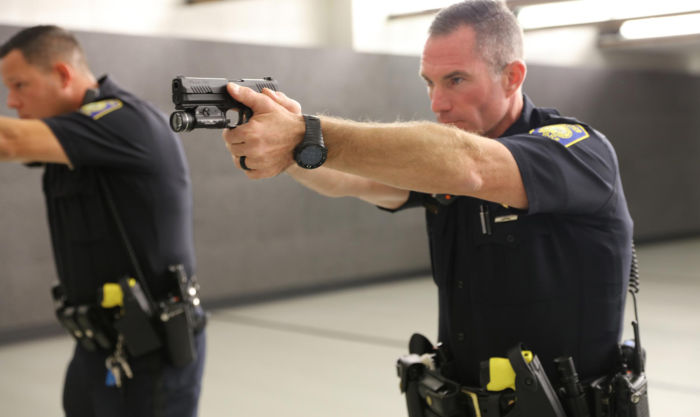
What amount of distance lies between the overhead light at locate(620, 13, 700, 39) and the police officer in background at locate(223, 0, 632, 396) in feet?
23.6

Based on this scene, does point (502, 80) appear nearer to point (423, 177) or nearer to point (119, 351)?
point (423, 177)

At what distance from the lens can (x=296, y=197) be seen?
7680 millimetres

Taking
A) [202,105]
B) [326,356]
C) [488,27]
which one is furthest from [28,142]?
[326,356]

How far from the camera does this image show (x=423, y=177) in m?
1.42

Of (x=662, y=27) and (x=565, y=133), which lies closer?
(x=565, y=133)

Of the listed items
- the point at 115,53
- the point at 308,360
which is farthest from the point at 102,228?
the point at 115,53

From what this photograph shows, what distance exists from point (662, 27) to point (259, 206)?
19.0ft

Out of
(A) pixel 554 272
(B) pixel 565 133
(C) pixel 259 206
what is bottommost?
(C) pixel 259 206

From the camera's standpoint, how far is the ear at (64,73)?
2564mm

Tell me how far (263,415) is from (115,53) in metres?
3.66

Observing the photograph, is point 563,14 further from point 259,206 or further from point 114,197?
point 114,197

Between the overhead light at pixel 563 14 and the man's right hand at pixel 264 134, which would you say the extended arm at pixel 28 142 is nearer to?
the man's right hand at pixel 264 134

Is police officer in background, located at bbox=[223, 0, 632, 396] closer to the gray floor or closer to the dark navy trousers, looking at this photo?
the dark navy trousers

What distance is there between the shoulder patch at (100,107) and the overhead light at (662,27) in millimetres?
7269
